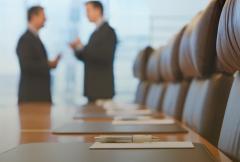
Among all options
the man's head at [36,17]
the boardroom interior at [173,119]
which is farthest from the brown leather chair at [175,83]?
the man's head at [36,17]

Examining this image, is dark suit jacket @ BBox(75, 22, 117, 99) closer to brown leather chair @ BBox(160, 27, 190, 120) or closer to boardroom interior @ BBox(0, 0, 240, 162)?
boardroom interior @ BBox(0, 0, 240, 162)

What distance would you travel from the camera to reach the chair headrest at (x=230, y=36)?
0.83 meters

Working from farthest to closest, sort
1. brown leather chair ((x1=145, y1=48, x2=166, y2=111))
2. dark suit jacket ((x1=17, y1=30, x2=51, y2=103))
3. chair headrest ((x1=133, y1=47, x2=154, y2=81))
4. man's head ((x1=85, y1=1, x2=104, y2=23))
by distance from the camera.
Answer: chair headrest ((x1=133, y1=47, x2=154, y2=81)) → man's head ((x1=85, y1=1, x2=104, y2=23)) → dark suit jacket ((x1=17, y1=30, x2=51, y2=103)) → brown leather chair ((x1=145, y1=48, x2=166, y2=111))

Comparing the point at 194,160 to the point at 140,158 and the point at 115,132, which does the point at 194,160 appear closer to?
the point at 140,158

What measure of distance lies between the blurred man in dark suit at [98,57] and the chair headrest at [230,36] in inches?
98.3

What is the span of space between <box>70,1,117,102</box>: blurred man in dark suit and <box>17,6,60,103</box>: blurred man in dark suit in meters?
0.27

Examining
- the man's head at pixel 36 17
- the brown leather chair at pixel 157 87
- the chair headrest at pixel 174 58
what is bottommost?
the brown leather chair at pixel 157 87

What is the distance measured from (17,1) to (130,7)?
3.68ft

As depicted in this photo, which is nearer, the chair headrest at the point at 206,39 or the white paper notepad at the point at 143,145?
the white paper notepad at the point at 143,145

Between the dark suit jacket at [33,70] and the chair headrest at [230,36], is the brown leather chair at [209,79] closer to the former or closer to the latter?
the chair headrest at [230,36]

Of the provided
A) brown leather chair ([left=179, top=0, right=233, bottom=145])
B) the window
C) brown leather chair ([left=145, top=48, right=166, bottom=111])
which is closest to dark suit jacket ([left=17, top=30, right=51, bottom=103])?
brown leather chair ([left=145, top=48, right=166, bottom=111])

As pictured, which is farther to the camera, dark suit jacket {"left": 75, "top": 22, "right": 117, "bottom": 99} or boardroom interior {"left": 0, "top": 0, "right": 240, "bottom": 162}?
dark suit jacket {"left": 75, "top": 22, "right": 117, "bottom": 99}

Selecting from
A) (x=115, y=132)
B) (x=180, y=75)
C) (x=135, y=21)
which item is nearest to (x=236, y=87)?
(x=115, y=132)

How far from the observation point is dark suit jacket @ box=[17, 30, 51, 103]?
3567 mm
